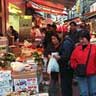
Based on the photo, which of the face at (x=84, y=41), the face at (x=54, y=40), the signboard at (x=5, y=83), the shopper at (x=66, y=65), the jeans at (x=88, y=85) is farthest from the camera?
the shopper at (x=66, y=65)

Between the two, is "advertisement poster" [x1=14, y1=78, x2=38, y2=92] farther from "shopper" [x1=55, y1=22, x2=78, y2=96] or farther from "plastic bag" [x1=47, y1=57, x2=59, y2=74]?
"shopper" [x1=55, y1=22, x2=78, y2=96]

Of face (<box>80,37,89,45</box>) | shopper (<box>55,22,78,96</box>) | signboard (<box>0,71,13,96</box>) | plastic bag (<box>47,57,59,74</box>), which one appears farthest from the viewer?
shopper (<box>55,22,78,96</box>)

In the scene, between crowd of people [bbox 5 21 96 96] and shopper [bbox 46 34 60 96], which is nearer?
crowd of people [bbox 5 21 96 96]

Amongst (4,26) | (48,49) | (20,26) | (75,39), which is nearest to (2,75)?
(48,49)

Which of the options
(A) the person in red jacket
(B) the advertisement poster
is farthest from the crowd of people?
(B) the advertisement poster

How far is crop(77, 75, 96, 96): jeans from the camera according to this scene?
9680 millimetres

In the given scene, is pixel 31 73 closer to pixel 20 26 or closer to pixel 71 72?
pixel 71 72

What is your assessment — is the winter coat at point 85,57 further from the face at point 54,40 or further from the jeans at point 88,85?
the face at point 54,40

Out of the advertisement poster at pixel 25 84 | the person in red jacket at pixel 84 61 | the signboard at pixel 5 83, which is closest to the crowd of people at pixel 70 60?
the person in red jacket at pixel 84 61

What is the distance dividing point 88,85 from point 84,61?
2.04ft

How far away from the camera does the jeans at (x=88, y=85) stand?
9680 mm

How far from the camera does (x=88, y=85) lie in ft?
32.2

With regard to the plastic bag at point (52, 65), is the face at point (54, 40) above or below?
above

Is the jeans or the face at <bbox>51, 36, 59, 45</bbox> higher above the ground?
the face at <bbox>51, 36, 59, 45</bbox>
